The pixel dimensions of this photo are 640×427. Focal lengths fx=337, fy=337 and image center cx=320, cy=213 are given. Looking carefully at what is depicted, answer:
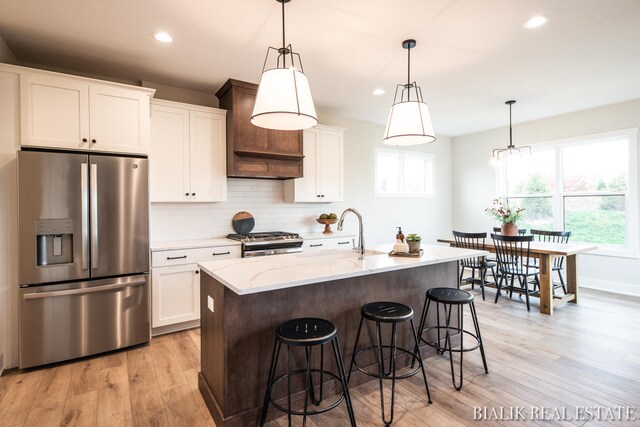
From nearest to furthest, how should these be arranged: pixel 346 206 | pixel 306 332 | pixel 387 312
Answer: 1. pixel 306 332
2. pixel 387 312
3. pixel 346 206

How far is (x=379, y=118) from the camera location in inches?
211

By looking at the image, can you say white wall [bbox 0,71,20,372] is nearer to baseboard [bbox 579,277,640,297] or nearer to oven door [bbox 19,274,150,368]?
oven door [bbox 19,274,150,368]

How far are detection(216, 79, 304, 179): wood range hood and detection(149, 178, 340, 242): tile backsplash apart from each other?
1.26ft

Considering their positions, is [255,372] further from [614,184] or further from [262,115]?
[614,184]

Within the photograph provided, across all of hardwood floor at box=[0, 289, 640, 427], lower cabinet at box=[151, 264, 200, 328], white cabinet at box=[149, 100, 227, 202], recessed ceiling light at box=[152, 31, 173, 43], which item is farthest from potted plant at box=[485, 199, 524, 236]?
recessed ceiling light at box=[152, 31, 173, 43]

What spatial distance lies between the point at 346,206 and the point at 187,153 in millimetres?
2568

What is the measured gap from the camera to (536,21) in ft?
8.46

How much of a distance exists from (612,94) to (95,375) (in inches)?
249

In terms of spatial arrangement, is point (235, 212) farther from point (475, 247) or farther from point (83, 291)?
point (475, 247)

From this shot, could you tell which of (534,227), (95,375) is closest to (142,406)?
(95,375)

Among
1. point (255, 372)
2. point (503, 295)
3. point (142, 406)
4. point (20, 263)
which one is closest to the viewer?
point (255, 372)

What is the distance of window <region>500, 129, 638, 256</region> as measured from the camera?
182 inches

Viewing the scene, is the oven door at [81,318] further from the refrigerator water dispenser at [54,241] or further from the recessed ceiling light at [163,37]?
the recessed ceiling light at [163,37]

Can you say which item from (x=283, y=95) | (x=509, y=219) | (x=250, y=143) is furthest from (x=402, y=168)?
(x=283, y=95)
